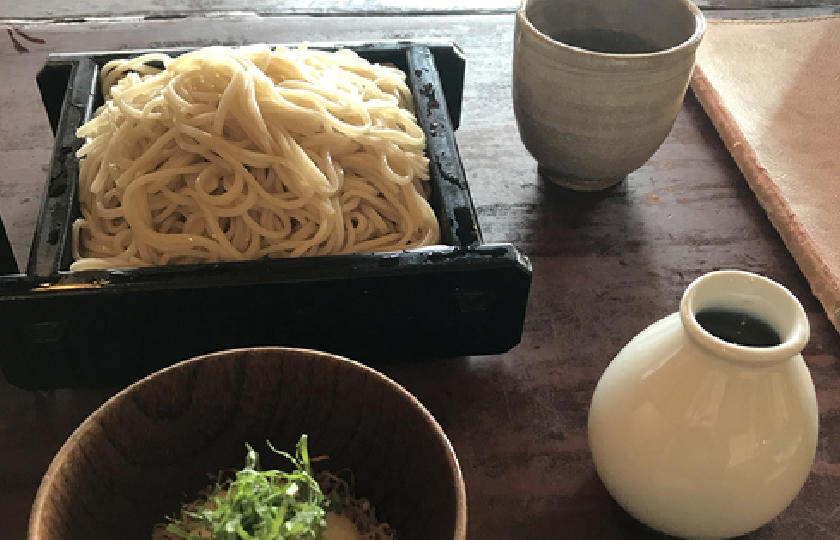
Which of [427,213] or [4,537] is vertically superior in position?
[427,213]

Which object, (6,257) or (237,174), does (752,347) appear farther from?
(6,257)

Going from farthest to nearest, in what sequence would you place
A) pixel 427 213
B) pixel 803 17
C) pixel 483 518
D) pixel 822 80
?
pixel 803 17 < pixel 822 80 < pixel 427 213 < pixel 483 518

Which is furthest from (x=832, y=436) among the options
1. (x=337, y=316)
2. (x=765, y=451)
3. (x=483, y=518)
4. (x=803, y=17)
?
(x=803, y=17)

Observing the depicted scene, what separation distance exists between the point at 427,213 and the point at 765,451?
40 cm

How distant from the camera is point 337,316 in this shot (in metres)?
0.69

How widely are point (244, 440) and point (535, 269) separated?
0.44m

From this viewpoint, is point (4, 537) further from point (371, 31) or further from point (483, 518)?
point (371, 31)

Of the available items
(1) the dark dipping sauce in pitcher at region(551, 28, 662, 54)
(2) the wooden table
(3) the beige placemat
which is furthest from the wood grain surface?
(1) the dark dipping sauce in pitcher at region(551, 28, 662, 54)

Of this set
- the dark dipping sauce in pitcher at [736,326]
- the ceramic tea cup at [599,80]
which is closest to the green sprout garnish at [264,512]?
the dark dipping sauce in pitcher at [736,326]

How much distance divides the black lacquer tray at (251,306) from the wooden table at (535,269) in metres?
0.05

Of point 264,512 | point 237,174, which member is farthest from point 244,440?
point 237,174

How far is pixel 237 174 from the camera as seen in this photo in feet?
2.51

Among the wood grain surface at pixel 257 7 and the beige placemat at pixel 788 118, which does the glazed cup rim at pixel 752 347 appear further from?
the wood grain surface at pixel 257 7

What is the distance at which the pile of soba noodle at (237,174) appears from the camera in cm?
75
